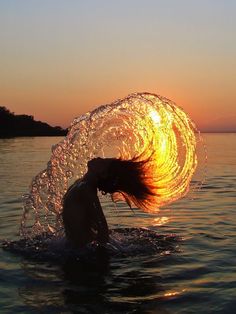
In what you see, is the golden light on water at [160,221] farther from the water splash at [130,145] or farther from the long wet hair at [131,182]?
the long wet hair at [131,182]

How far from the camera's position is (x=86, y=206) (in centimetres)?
1047

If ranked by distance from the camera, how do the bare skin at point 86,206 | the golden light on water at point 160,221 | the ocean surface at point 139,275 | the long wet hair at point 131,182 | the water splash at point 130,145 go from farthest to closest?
the golden light on water at point 160,221, the water splash at point 130,145, the long wet hair at point 131,182, the bare skin at point 86,206, the ocean surface at point 139,275

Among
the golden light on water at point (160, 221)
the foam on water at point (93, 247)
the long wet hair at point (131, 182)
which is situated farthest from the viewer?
the golden light on water at point (160, 221)

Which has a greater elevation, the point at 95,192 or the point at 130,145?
the point at 130,145

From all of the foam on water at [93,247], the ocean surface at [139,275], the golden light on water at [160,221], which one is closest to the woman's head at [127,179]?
the foam on water at [93,247]

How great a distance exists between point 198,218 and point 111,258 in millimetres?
5879

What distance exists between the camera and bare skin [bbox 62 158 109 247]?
411 inches

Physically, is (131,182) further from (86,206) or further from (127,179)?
(86,206)

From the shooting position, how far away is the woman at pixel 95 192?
10.5 meters

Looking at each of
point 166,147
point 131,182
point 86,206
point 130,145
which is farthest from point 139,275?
point 130,145

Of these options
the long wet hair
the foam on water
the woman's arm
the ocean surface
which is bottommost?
the ocean surface

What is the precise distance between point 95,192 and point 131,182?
2.46 ft

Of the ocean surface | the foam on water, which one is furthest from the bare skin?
the ocean surface

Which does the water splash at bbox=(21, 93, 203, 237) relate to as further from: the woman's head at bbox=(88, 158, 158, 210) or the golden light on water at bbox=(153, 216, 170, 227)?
the golden light on water at bbox=(153, 216, 170, 227)
